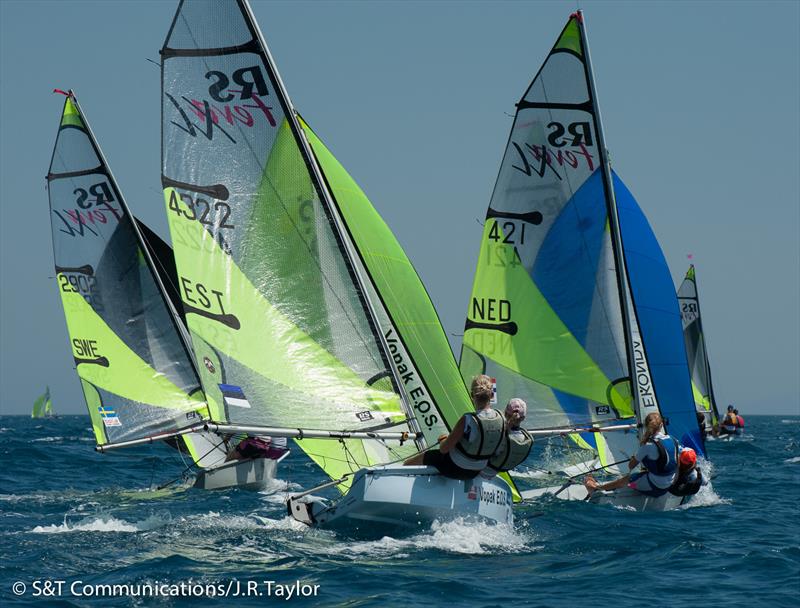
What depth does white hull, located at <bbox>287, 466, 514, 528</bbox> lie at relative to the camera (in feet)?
36.1

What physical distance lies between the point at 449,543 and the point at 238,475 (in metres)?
8.58

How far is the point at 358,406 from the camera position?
12539mm

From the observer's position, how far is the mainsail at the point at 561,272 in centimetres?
1855


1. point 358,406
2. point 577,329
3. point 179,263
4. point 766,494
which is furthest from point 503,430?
point 766,494

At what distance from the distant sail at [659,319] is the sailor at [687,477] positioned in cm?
292

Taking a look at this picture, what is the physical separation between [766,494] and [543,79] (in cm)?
786

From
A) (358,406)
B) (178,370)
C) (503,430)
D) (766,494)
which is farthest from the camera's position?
(178,370)

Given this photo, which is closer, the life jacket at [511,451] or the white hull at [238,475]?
the life jacket at [511,451]

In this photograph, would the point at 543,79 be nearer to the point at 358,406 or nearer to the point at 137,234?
the point at 137,234

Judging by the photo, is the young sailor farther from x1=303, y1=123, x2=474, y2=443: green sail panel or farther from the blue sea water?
x1=303, y1=123, x2=474, y2=443: green sail panel

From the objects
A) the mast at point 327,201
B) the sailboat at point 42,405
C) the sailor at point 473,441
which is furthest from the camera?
the sailboat at point 42,405

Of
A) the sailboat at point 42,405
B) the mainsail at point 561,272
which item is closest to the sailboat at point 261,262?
the mainsail at point 561,272

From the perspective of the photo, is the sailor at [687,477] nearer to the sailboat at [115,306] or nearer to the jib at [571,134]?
the jib at [571,134]

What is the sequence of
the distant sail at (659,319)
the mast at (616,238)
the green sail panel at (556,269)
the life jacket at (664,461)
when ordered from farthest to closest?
the green sail panel at (556,269)
the distant sail at (659,319)
the mast at (616,238)
the life jacket at (664,461)
